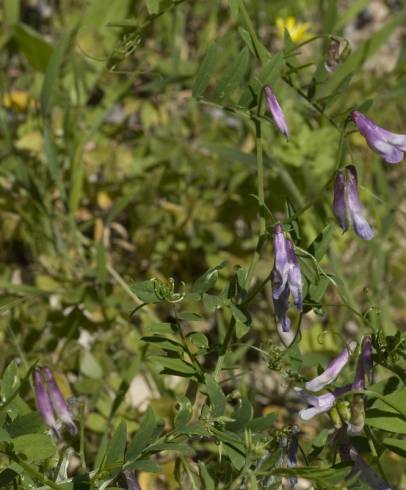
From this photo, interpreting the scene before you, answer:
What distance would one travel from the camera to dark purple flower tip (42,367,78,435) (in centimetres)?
149

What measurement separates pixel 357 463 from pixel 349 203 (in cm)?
38

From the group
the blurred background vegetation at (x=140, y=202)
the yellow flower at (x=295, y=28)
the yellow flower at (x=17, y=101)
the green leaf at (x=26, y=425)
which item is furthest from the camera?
the yellow flower at (x=295, y=28)

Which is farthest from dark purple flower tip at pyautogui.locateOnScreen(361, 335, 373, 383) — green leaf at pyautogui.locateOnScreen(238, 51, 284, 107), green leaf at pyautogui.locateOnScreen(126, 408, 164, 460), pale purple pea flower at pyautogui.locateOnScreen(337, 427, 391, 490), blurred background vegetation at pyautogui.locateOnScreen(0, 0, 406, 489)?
blurred background vegetation at pyautogui.locateOnScreen(0, 0, 406, 489)

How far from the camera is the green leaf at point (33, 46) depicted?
2656mm

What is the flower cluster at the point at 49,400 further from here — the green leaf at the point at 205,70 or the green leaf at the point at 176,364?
the green leaf at the point at 205,70

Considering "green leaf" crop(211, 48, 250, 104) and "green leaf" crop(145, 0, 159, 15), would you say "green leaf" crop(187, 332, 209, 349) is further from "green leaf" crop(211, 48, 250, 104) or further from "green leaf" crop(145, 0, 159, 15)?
"green leaf" crop(145, 0, 159, 15)

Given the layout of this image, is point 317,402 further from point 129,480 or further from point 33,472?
point 33,472

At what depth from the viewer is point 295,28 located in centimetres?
329

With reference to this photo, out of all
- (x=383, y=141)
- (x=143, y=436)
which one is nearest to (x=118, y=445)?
(x=143, y=436)

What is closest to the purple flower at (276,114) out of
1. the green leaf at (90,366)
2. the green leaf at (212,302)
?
the green leaf at (212,302)

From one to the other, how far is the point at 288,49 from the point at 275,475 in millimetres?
723

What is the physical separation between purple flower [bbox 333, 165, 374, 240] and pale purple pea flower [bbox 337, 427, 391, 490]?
0.98 ft

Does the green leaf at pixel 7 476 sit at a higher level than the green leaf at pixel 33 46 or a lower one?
higher

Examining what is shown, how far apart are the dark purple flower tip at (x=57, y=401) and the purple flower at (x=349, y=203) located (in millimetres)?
519
